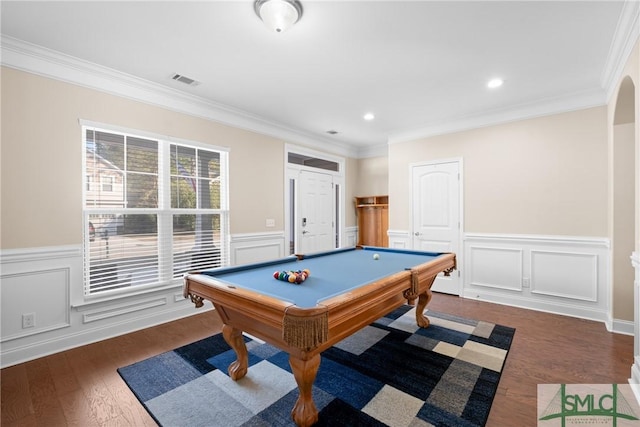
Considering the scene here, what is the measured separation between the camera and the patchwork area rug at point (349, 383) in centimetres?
173

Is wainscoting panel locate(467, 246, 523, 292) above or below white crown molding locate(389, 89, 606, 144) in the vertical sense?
below

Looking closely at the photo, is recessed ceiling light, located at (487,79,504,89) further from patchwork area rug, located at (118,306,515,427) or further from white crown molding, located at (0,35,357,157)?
white crown molding, located at (0,35,357,157)

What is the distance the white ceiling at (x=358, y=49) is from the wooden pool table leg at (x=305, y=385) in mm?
2245

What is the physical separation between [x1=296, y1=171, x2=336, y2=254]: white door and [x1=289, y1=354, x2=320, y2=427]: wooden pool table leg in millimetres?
3398

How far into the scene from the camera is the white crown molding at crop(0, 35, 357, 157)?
2.39 meters

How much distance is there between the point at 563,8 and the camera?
1.99m

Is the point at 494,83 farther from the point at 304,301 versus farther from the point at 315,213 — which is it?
the point at 315,213

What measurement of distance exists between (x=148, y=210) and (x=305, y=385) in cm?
258

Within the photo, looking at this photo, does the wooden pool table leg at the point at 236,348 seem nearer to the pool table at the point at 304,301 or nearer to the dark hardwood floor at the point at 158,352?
the pool table at the point at 304,301

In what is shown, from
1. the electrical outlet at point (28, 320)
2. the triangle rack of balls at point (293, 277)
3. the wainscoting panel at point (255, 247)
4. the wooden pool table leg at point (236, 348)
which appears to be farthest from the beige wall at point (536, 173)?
the electrical outlet at point (28, 320)

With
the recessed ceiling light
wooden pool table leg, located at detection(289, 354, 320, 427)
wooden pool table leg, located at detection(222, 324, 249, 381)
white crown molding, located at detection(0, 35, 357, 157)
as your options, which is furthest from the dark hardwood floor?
the recessed ceiling light

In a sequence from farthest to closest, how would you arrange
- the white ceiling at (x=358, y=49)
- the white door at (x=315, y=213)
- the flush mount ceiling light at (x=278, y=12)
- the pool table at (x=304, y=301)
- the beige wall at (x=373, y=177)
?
the beige wall at (x=373, y=177) < the white door at (x=315, y=213) < the white ceiling at (x=358, y=49) < the flush mount ceiling light at (x=278, y=12) < the pool table at (x=304, y=301)

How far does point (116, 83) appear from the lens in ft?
9.55

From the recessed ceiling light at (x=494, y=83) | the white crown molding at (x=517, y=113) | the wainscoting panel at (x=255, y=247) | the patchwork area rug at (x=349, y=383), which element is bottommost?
the patchwork area rug at (x=349, y=383)
